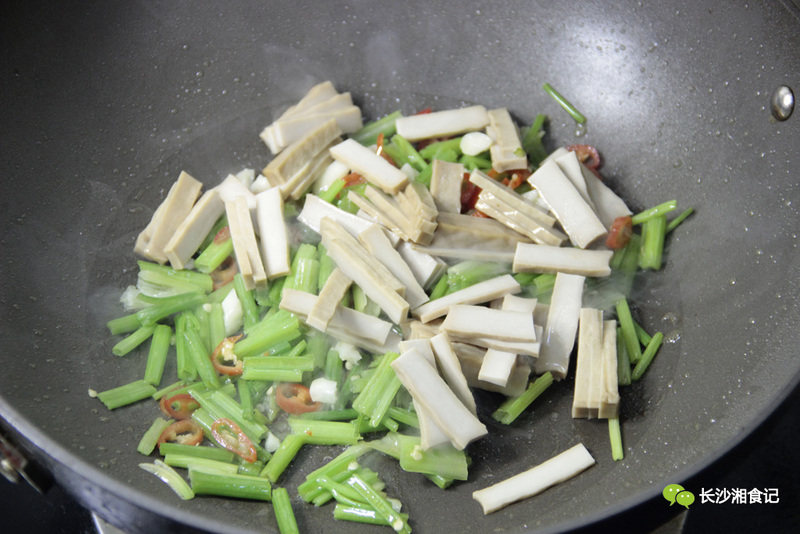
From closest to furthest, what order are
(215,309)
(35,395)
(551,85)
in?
(35,395), (215,309), (551,85)

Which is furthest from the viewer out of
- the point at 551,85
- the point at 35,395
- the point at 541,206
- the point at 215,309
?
the point at 551,85

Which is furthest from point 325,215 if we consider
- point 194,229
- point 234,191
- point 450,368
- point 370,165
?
point 450,368

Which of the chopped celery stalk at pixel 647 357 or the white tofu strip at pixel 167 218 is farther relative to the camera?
the white tofu strip at pixel 167 218

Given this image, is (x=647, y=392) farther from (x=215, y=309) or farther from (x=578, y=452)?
(x=215, y=309)

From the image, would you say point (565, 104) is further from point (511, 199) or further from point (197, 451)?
point (197, 451)

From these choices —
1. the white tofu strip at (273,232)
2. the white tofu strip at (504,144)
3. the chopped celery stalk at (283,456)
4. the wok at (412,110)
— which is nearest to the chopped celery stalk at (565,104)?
the wok at (412,110)

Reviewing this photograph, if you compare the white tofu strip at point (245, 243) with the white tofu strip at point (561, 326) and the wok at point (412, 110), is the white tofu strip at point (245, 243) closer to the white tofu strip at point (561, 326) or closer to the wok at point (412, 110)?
the wok at point (412, 110)

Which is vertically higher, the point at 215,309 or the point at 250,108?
the point at 250,108

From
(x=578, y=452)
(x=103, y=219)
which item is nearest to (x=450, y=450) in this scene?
(x=578, y=452)
